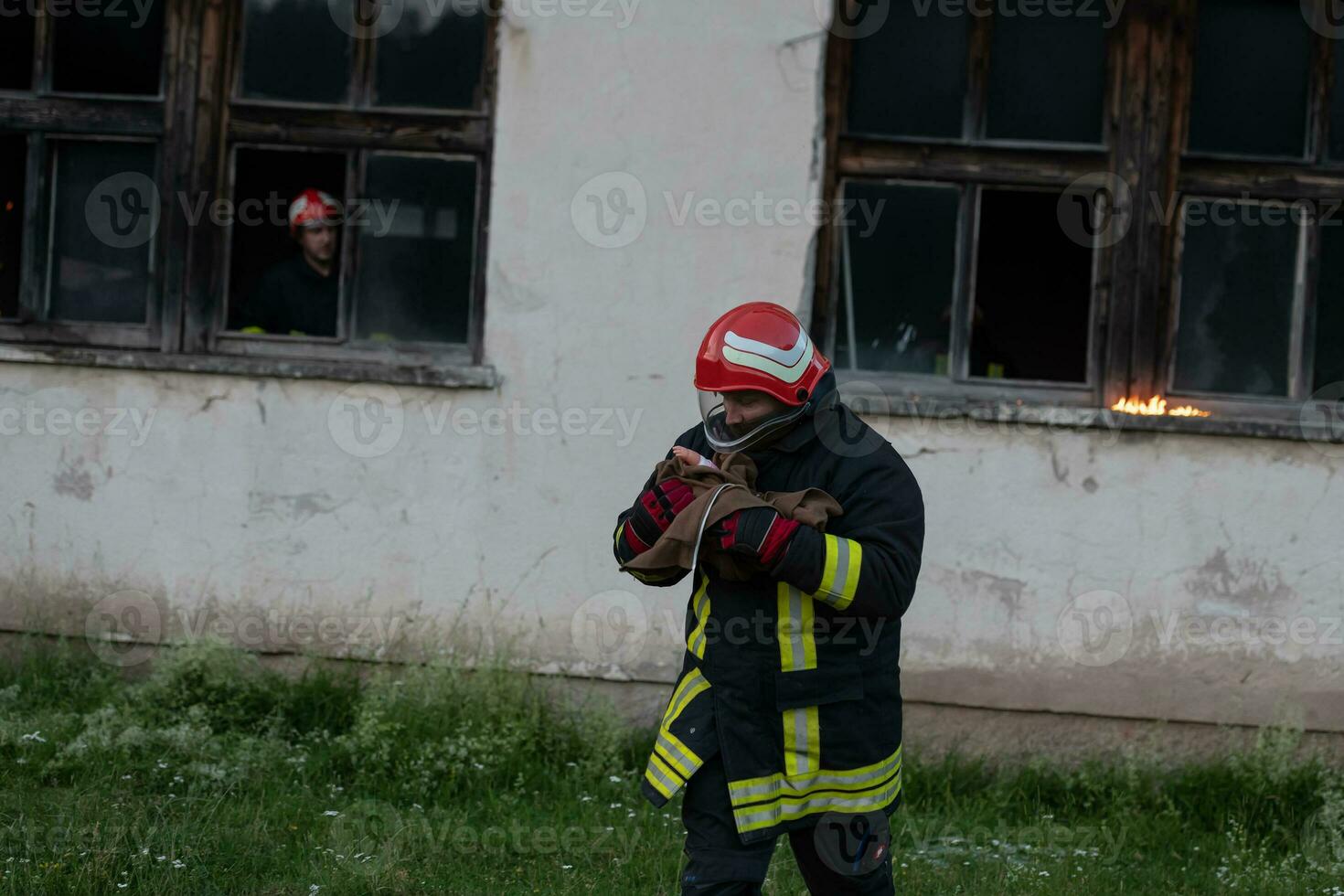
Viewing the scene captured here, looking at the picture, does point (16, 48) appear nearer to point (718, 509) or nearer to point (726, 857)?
point (718, 509)

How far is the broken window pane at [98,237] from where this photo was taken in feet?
20.3

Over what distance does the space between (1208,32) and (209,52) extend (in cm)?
431

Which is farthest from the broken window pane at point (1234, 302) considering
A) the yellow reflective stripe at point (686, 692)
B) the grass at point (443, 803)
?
the yellow reflective stripe at point (686, 692)

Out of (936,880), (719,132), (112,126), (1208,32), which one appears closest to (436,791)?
(936,880)

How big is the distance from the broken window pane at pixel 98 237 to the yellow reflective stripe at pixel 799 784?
4.10m

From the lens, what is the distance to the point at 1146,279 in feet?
19.4

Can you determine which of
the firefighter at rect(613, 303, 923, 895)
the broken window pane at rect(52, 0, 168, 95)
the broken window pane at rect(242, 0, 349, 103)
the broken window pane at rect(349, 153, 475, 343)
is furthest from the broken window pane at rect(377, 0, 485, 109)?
the firefighter at rect(613, 303, 923, 895)

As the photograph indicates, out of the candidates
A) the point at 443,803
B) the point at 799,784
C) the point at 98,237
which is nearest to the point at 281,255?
the point at 98,237

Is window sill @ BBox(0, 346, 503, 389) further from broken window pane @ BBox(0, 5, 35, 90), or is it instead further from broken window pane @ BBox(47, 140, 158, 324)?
broken window pane @ BBox(0, 5, 35, 90)

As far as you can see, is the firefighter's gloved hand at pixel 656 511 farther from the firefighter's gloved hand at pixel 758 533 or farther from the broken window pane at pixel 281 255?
the broken window pane at pixel 281 255

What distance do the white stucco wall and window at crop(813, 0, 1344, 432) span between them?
34 centimetres

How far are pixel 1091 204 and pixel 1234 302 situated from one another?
761 mm

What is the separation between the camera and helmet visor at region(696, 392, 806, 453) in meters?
3.36

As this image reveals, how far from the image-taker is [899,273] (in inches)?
240
